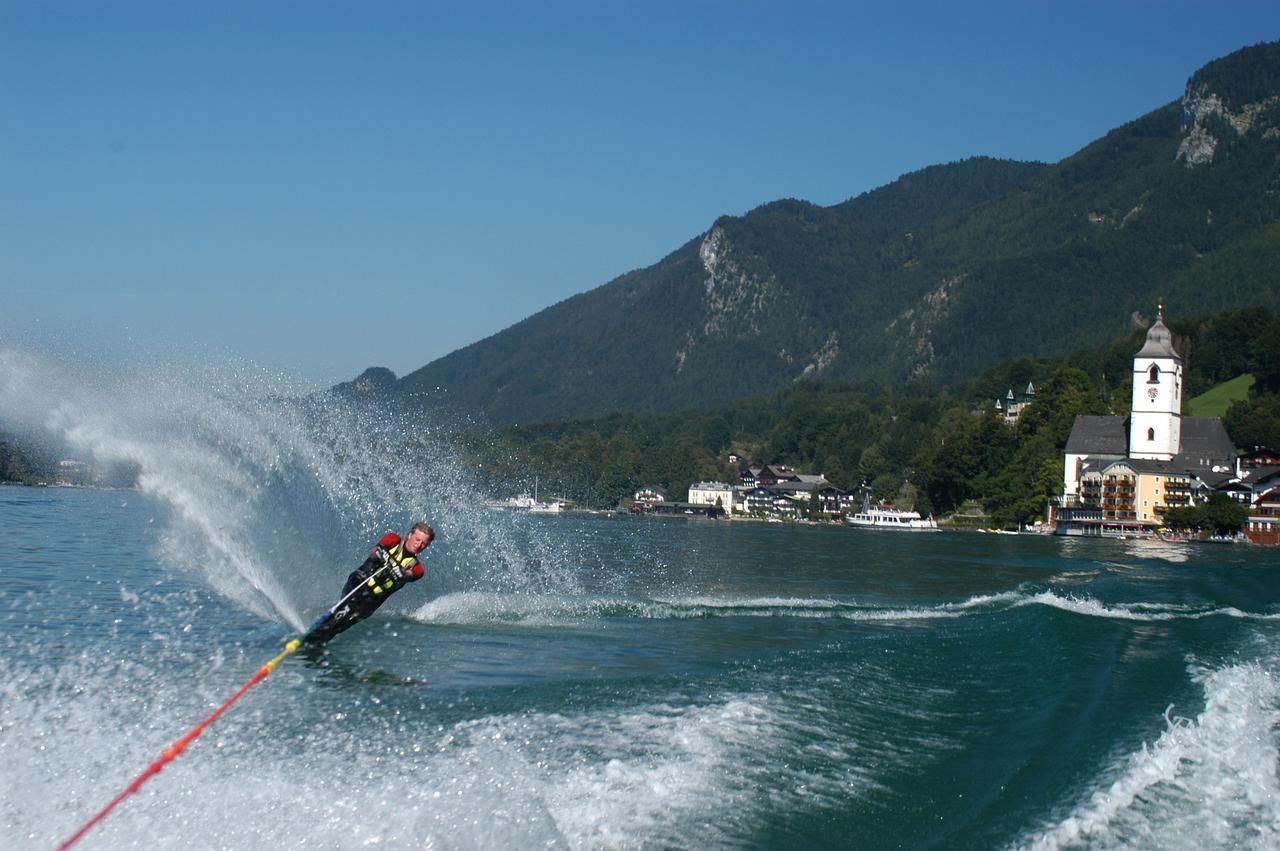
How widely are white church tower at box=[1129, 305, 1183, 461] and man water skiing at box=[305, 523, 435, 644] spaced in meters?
110

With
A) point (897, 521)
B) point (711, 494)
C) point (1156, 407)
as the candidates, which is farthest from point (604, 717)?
point (711, 494)

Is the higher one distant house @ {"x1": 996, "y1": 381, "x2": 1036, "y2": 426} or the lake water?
distant house @ {"x1": 996, "y1": 381, "x2": 1036, "y2": 426}

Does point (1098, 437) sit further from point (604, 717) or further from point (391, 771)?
point (391, 771)

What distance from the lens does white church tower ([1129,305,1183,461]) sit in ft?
382

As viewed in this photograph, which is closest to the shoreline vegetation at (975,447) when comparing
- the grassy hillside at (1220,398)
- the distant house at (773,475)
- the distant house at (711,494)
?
the grassy hillside at (1220,398)

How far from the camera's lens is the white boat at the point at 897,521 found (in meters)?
120

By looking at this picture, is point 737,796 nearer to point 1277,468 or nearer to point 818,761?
point 818,761

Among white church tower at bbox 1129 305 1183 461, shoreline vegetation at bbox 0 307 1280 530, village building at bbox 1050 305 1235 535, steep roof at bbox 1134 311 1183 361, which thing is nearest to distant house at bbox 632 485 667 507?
shoreline vegetation at bbox 0 307 1280 530

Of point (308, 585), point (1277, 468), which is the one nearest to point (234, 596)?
point (308, 585)

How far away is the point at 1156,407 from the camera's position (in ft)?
384

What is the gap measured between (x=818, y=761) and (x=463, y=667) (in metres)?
5.53

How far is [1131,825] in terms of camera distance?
994cm

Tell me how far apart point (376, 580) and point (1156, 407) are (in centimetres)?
11306

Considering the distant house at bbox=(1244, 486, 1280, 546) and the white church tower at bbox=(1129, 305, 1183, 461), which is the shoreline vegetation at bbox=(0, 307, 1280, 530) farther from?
the distant house at bbox=(1244, 486, 1280, 546)
